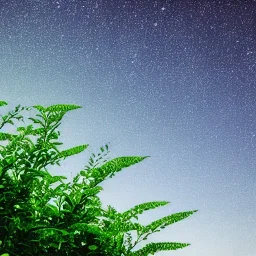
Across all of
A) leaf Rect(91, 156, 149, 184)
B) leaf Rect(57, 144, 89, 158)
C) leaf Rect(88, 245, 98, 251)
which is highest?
leaf Rect(57, 144, 89, 158)

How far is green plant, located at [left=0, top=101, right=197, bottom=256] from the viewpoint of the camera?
1578mm

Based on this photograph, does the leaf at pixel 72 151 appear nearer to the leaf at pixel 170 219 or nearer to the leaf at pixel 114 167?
the leaf at pixel 114 167

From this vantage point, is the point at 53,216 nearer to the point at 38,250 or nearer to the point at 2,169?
the point at 38,250

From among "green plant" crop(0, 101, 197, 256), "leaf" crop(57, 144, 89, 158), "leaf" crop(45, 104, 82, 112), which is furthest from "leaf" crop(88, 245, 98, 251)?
"leaf" crop(45, 104, 82, 112)

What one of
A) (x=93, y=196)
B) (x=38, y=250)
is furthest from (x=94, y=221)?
(x=38, y=250)

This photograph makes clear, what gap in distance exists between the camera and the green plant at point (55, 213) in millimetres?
1578

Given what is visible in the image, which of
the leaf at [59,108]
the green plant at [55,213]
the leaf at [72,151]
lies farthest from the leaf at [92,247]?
the leaf at [59,108]

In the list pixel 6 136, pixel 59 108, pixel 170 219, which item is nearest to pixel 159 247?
pixel 170 219

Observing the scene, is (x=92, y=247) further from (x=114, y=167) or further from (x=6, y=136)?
(x=6, y=136)

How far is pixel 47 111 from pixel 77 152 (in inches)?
11.3

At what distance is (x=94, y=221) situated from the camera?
1840mm

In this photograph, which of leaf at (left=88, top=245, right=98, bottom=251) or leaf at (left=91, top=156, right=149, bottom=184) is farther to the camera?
leaf at (left=91, top=156, right=149, bottom=184)

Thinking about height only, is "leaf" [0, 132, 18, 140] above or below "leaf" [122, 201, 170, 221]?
above

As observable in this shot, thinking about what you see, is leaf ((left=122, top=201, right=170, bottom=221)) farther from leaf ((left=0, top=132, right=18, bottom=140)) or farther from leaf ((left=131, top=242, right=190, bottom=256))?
leaf ((left=0, top=132, right=18, bottom=140))
